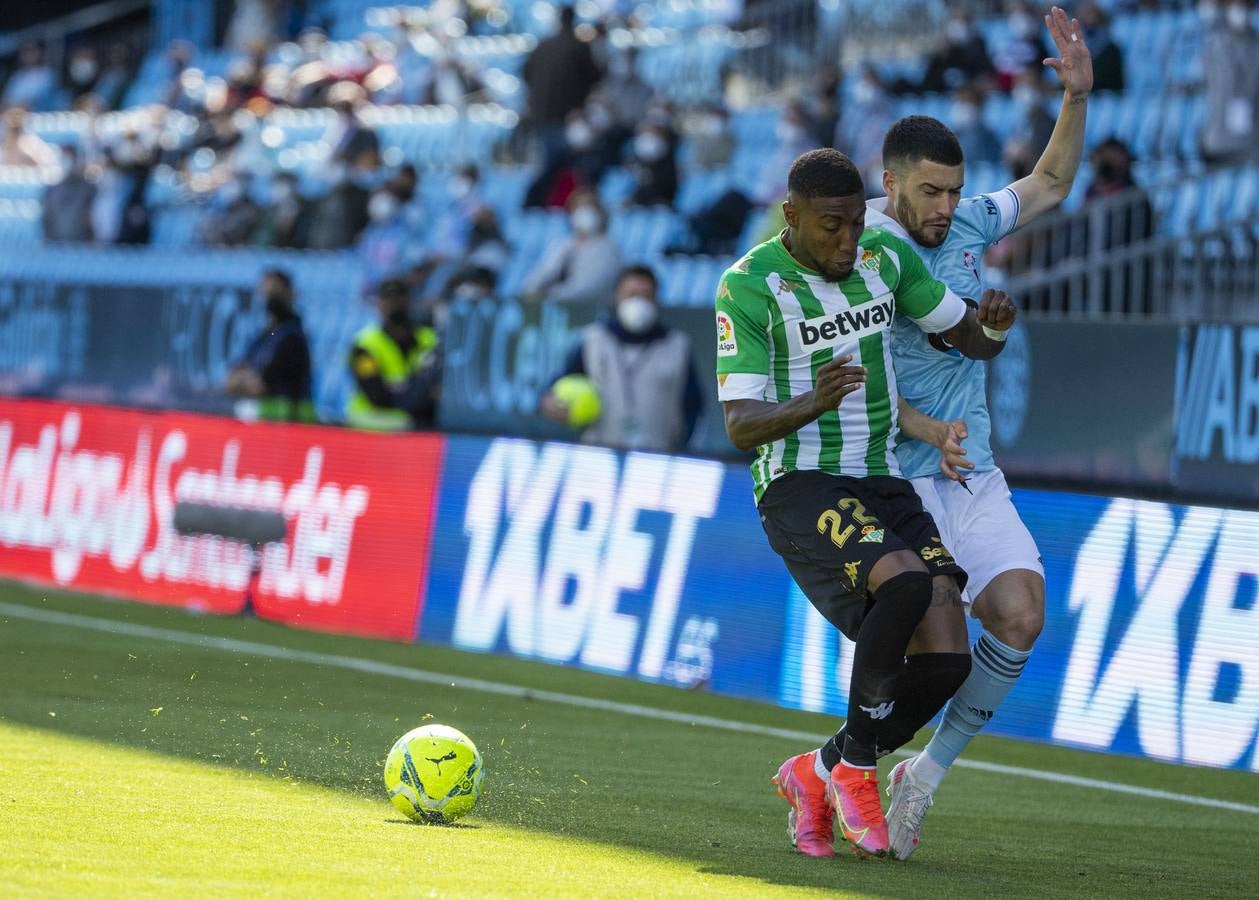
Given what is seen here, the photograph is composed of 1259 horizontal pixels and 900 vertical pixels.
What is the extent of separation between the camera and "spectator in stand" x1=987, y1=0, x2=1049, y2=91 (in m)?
18.5

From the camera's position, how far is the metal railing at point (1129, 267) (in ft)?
44.8

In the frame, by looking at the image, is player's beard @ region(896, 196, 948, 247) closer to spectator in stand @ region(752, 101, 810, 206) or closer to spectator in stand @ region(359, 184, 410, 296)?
spectator in stand @ region(752, 101, 810, 206)

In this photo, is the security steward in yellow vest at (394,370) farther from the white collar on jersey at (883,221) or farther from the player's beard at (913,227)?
the player's beard at (913,227)

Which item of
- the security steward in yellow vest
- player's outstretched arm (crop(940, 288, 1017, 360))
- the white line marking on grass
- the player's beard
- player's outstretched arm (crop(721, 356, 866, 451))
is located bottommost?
the white line marking on grass

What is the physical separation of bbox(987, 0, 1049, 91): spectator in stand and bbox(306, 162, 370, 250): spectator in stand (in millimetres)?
6784

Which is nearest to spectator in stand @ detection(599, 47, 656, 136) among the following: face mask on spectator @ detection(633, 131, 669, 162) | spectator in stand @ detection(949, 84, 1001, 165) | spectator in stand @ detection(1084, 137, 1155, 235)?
face mask on spectator @ detection(633, 131, 669, 162)

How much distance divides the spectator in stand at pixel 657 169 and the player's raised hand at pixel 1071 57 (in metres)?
12.6

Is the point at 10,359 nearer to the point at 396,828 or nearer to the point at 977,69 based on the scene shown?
the point at 977,69

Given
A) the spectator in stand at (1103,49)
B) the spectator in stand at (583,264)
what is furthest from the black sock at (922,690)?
the spectator in stand at (1103,49)

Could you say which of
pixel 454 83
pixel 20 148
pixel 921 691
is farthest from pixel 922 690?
pixel 20 148

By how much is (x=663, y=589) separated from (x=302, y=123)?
57.4ft

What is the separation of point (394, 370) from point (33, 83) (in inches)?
846

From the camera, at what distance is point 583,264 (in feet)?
56.1

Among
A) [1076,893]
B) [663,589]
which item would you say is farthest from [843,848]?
[663,589]
